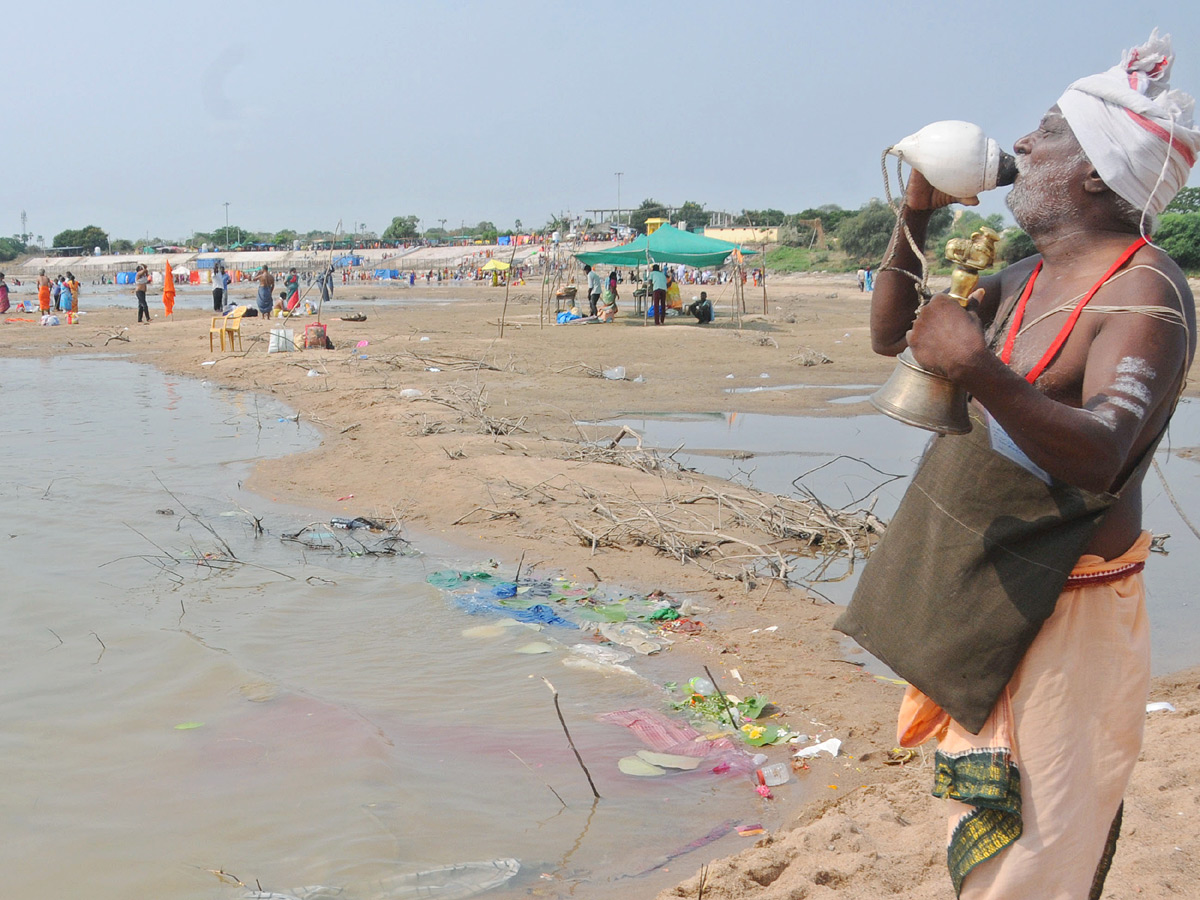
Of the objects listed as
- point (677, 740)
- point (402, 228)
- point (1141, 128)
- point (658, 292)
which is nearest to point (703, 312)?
point (658, 292)

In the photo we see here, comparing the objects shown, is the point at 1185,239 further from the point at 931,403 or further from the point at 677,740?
the point at 931,403

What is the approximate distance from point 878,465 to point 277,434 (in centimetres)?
559

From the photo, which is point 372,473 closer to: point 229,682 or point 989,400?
point 229,682

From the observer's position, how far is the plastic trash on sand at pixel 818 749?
3.46 m

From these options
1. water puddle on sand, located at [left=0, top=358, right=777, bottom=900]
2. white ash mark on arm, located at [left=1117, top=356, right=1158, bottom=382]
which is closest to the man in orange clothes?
water puddle on sand, located at [left=0, top=358, right=777, bottom=900]

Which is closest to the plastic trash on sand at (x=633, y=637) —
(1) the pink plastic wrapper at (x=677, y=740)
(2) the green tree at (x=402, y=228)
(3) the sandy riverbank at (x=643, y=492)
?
(3) the sandy riverbank at (x=643, y=492)

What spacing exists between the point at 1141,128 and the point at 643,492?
5.36 m

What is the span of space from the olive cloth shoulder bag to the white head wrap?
38 centimetres

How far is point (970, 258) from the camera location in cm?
153

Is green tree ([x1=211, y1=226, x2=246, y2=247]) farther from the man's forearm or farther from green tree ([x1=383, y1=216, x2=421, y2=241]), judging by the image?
the man's forearm

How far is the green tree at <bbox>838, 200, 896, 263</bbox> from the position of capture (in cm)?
4356

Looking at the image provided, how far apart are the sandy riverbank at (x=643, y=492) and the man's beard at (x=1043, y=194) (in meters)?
1.66

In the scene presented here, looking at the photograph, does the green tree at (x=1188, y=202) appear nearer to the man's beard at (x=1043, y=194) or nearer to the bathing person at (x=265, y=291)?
the bathing person at (x=265, y=291)

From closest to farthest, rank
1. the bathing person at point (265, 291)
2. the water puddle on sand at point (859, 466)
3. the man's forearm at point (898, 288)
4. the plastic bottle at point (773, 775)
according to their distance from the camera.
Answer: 1. the man's forearm at point (898, 288)
2. the plastic bottle at point (773, 775)
3. the water puddle on sand at point (859, 466)
4. the bathing person at point (265, 291)
